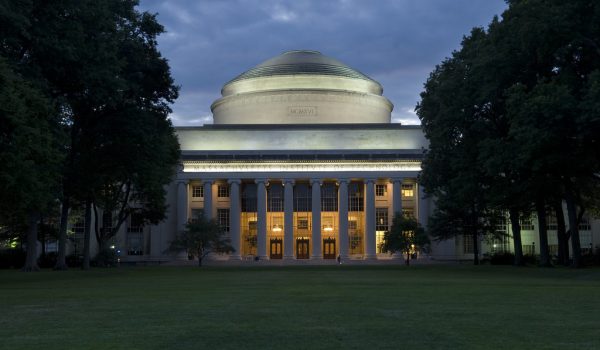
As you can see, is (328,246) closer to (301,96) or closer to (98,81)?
(301,96)

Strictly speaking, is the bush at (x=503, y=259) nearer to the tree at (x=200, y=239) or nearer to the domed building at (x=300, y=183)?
the domed building at (x=300, y=183)

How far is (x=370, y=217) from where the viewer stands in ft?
288

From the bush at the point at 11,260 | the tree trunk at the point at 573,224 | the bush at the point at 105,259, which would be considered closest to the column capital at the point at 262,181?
the bush at the point at 105,259

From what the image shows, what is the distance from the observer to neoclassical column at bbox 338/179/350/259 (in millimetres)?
87375

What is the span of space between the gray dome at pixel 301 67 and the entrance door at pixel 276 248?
23367 millimetres

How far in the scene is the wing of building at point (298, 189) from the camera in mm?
88312

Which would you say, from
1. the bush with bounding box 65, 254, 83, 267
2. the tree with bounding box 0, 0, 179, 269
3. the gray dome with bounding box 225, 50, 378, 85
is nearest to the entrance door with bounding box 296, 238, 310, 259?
the gray dome with bounding box 225, 50, 378, 85

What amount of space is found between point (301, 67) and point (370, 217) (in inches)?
1003

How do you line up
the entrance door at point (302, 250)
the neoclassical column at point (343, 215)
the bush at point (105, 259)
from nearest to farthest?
1. the bush at point (105, 259)
2. the neoclassical column at point (343, 215)
3. the entrance door at point (302, 250)

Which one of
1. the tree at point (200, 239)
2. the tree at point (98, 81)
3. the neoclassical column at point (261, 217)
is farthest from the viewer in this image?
the neoclassical column at point (261, 217)

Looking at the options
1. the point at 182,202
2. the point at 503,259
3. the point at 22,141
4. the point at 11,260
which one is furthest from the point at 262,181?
the point at 22,141

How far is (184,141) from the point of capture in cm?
9394

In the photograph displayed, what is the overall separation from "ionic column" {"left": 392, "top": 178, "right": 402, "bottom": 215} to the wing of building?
0.12 meters

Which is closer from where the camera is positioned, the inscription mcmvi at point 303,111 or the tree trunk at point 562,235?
the tree trunk at point 562,235
